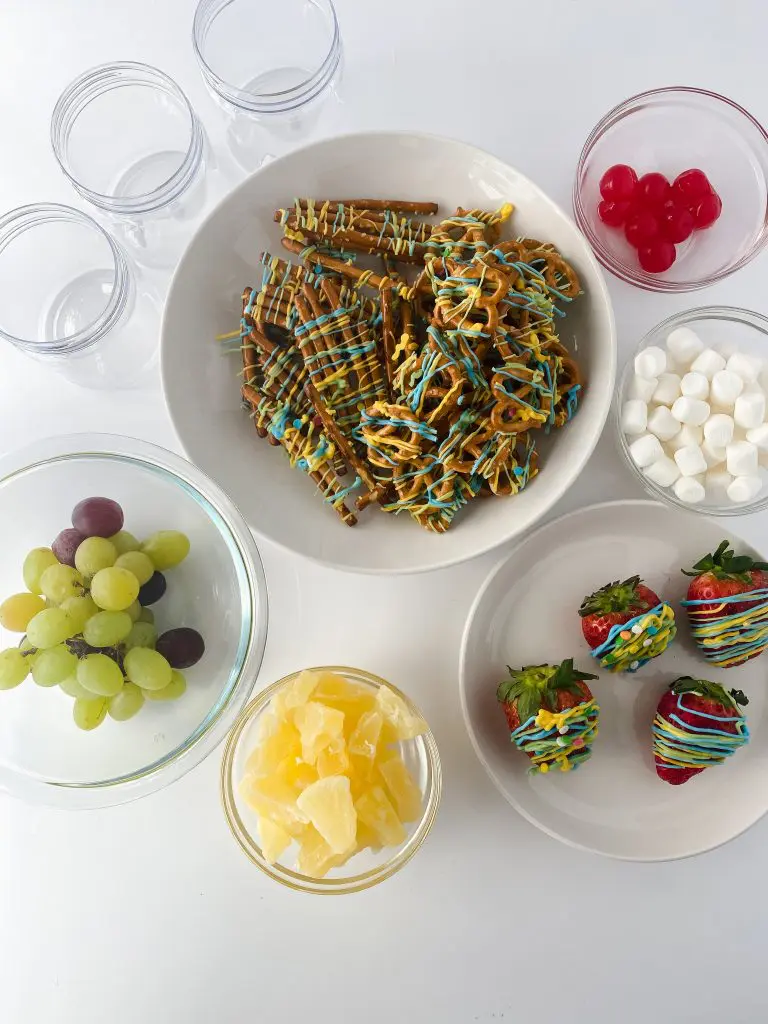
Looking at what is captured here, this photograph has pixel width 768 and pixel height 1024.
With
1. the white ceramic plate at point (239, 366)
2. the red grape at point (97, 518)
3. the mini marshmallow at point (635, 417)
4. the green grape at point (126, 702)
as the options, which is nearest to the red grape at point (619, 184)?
the white ceramic plate at point (239, 366)

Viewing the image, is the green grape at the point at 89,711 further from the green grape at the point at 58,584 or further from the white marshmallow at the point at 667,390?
the white marshmallow at the point at 667,390

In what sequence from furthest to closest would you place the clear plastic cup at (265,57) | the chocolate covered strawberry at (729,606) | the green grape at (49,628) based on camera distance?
1. the clear plastic cup at (265,57)
2. the chocolate covered strawberry at (729,606)
3. the green grape at (49,628)

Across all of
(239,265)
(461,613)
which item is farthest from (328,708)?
(239,265)

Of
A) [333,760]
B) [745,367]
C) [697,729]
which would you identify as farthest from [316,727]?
[745,367]

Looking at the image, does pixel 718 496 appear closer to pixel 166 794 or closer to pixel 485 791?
pixel 485 791

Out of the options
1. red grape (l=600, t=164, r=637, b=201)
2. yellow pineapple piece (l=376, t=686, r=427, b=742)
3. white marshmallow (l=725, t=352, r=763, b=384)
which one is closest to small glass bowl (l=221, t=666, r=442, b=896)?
yellow pineapple piece (l=376, t=686, r=427, b=742)

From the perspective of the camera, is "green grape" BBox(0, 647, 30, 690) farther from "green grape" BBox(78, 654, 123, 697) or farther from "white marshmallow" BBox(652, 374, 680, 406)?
"white marshmallow" BBox(652, 374, 680, 406)

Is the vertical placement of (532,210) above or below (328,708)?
above
